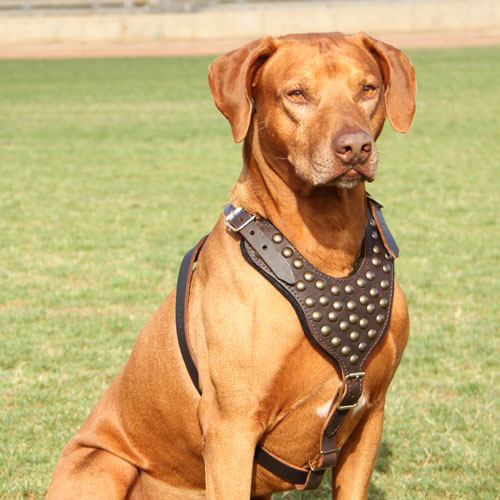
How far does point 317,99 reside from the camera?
2984 millimetres

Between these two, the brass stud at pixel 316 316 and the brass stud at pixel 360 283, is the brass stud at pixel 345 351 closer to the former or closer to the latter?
the brass stud at pixel 316 316

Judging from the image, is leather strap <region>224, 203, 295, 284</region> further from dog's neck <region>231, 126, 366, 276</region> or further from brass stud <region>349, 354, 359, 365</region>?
brass stud <region>349, 354, 359, 365</region>

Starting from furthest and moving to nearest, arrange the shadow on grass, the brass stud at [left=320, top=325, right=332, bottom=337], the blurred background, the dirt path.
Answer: the blurred background
the dirt path
the shadow on grass
the brass stud at [left=320, top=325, right=332, bottom=337]

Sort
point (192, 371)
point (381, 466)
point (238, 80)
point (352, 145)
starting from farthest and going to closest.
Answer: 1. point (381, 466)
2. point (192, 371)
3. point (238, 80)
4. point (352, 145)

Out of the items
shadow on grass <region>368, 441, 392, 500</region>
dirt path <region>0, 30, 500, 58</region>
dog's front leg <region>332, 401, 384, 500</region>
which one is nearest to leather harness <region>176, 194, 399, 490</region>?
dog's front leg <region>332, 401, 384, 500</region>

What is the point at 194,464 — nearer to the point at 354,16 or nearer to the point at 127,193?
the point at 127,193

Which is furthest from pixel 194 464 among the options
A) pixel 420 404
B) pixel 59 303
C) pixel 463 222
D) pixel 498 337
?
pixel 463 222

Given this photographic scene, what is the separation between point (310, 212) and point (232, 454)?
0.92 m

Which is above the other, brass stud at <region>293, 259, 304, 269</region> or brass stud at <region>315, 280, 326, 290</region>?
brass stud at <region>293, 259, 304, 269</region>

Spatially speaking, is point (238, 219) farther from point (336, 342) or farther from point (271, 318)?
point (336, 342)

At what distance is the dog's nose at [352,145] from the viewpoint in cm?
282

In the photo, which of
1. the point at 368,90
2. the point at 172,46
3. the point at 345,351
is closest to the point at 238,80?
the point at 368,90

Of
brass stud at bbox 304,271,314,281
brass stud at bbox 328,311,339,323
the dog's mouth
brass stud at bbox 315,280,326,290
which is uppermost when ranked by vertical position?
the dog's mouth

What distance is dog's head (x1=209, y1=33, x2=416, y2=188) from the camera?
2891mm
